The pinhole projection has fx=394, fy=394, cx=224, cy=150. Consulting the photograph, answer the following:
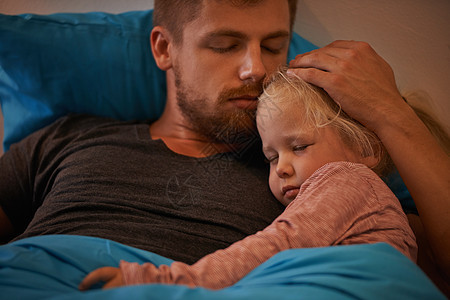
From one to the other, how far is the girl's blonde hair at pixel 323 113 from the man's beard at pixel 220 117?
0.49ft

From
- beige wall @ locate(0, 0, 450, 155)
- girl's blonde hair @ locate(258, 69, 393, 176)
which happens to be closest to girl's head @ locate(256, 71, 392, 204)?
girl's blonde hair @ locate(258, 69, 393, 176)

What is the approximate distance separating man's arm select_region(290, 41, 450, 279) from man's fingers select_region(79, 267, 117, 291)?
0.67m

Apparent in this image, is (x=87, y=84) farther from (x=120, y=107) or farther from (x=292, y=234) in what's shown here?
(x=292, y=234)

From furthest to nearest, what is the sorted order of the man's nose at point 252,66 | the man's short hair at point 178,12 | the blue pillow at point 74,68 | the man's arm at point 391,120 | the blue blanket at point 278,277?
the blue pillow at point 74,68 → the man's short hair at point 178,12 → the man's nose at point 252,66 → the man's arm at point 391,120 → the blue blanket at point 278,277

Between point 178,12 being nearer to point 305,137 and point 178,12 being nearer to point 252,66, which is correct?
point 252,66

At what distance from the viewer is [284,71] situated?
3.70 feet

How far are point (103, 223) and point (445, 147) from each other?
95 centimetres

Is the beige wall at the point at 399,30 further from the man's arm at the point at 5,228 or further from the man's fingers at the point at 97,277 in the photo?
the man's fingers at the point at 97,277

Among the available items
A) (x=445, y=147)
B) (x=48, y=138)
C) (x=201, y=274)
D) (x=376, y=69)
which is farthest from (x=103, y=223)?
(x=445, y=147)

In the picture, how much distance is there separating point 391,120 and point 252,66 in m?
0.41

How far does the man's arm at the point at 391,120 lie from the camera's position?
898mm

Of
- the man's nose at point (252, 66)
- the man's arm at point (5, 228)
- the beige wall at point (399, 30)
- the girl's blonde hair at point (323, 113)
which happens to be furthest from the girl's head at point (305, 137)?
the man's arm at point (5, 228)

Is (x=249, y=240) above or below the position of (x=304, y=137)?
below

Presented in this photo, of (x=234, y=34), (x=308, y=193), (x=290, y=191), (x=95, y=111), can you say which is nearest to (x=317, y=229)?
(x=308, y=193)
